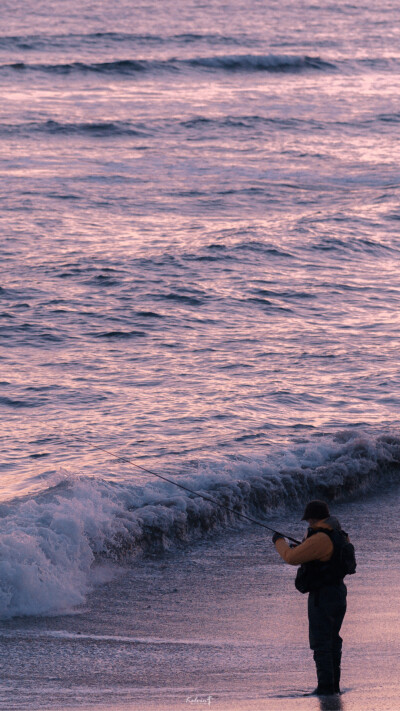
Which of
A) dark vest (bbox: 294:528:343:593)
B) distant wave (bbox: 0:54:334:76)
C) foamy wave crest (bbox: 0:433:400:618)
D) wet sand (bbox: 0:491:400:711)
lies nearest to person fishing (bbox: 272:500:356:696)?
dark vest (bbox: 294:528:343:593)

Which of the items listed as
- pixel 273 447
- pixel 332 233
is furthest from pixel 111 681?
pixel 332 233

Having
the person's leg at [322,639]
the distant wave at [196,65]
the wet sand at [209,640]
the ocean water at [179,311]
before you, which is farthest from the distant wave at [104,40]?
the person's leg at [322,639]

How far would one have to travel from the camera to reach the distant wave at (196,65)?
31984 mm

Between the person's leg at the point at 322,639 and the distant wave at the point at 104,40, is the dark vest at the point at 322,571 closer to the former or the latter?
the person's leg at the point at 322,639

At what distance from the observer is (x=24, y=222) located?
58.4ft

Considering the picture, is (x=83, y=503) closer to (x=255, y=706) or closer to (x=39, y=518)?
(x=39, y=518)

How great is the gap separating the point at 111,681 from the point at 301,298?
9227 millimetres

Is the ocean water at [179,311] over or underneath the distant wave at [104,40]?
underneath

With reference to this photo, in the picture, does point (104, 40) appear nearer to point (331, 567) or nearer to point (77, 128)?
point (77, 128)

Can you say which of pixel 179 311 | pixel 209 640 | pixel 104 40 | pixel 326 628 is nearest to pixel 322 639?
pixel 326 628

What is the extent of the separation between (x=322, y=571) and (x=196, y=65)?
30.8 metres

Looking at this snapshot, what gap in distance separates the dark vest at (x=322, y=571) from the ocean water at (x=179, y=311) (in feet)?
7.19

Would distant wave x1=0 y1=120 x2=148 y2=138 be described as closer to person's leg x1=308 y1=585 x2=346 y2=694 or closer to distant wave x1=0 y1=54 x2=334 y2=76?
distant wave x1=0 y1=54 x2=334 y2=76

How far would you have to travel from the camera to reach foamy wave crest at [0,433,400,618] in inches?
287
